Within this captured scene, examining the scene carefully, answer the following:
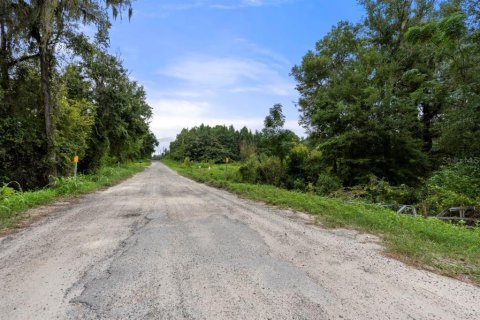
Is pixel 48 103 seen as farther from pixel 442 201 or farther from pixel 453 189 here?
pixel 453 189

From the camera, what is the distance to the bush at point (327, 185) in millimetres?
14948

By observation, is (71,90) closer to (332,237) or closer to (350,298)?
(332,237)

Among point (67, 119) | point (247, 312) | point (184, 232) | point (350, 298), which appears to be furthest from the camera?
point (67, 119)

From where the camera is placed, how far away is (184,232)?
18.8 feet

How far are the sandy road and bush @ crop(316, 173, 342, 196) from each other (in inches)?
355

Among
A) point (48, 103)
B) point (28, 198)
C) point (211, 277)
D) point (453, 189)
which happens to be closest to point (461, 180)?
point (453, 189)

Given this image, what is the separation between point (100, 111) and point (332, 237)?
20.1 m

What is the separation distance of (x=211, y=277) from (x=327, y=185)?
12442 millimetres

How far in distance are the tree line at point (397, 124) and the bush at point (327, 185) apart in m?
0.06

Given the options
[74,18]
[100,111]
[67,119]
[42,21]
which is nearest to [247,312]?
[42,21]

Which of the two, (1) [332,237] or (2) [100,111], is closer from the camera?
(1) [332,237]

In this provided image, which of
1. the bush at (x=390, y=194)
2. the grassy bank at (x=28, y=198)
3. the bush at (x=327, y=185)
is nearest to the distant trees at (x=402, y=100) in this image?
the bush at (x=327, y=185)

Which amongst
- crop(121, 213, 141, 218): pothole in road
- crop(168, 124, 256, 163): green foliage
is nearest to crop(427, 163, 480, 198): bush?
crop(121, 213, 141, 218): pothole in road

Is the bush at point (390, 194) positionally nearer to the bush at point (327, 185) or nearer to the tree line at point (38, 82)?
the bush at point (327, 185)
